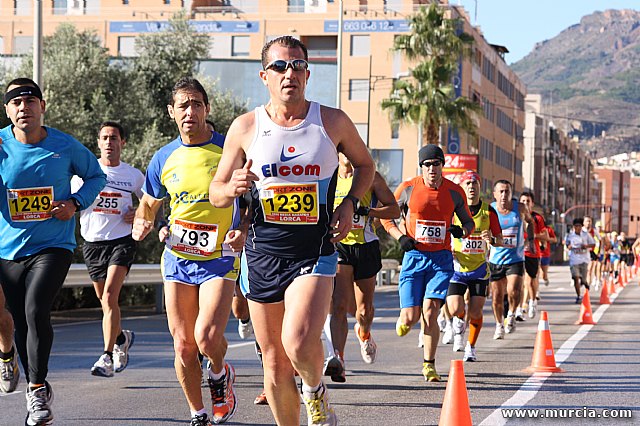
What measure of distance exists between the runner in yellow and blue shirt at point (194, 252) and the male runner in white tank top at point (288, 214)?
3.72 feet

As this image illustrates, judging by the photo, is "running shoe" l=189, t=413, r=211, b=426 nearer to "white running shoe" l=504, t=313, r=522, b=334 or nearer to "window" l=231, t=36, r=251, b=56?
"white running shoe" l=504, t=313, r=522, b=334

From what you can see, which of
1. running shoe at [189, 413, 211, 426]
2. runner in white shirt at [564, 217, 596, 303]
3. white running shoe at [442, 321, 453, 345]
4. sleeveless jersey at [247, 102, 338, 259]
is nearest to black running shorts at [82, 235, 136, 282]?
running shoe at [189, 413, 211, 426]

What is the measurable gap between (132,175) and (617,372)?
5.33 metres

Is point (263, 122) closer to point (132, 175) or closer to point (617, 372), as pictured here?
point (132, 175)

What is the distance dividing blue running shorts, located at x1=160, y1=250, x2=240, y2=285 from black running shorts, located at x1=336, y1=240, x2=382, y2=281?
311cm

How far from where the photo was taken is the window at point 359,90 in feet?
243

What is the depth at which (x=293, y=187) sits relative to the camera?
6.14 meters

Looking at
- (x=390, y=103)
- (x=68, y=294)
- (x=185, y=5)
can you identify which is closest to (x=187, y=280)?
(x=68, y=294)

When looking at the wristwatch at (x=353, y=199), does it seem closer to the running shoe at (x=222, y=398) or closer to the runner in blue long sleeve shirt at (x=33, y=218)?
the running shoe at (x=222, y=398)

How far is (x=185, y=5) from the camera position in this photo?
267 ft

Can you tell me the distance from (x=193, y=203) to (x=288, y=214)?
1.92m

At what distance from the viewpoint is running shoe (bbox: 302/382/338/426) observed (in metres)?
6.07

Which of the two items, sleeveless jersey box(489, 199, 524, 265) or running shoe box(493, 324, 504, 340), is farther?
sleeveless jersey box(489, 199, 524, 265)

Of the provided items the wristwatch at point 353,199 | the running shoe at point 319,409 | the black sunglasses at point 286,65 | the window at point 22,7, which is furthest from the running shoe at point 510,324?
the window at point 22,7
